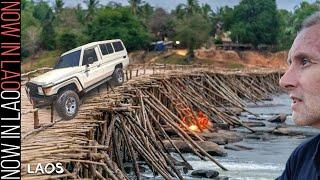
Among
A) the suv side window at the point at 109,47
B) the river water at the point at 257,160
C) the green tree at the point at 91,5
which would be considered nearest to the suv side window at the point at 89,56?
the suv side window at the point at 109,47

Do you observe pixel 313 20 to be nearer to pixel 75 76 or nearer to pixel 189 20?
pixel 75 76

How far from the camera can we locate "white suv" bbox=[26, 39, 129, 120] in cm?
1145

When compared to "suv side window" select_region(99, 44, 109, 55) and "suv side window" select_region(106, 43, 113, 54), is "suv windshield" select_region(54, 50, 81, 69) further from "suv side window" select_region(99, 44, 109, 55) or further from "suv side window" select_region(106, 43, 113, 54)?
"suv side window" select_region(106, 43, 113, 54)

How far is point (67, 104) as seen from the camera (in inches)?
465

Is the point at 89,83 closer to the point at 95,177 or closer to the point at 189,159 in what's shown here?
the point at 95,177

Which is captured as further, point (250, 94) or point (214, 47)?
point (214, 47)

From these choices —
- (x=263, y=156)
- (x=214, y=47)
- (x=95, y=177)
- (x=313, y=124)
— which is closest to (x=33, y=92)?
(x=95, y=177)

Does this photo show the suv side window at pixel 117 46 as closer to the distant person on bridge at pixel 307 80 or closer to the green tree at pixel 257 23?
the distant person on bridge at pixel 307 80

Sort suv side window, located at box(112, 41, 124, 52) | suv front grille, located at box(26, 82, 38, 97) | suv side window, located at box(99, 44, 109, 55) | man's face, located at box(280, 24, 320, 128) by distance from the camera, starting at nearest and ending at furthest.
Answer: man's face, located at box(280, 24, 320, 128)
suv front grille, located at box(26, 82, 38, 97)
suv side window, located at box(99, 44, 109, 55)
suv side window, located at box(112, 41, 124, 52)

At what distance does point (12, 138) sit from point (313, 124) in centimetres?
536

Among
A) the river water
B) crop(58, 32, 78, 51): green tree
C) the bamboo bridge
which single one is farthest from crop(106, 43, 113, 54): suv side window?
crop(58, 32, 78, 51): green tree

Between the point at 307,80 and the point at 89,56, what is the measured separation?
11.8 metres

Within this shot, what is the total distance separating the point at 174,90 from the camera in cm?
2673

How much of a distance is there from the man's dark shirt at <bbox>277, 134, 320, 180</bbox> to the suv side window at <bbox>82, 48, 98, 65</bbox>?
36.6 feet
